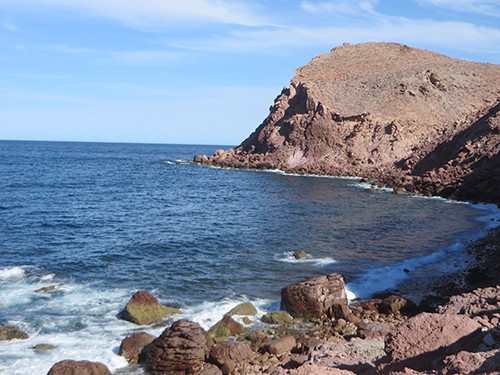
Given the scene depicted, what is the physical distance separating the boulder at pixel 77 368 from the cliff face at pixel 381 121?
157ft

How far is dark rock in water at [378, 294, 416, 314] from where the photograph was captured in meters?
17.7

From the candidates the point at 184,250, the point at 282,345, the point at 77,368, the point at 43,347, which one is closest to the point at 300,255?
the point at 184,250

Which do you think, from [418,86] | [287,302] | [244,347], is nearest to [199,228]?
[287,302]

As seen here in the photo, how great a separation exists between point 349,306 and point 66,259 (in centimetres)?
1423

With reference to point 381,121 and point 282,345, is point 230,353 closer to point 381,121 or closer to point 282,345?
point 282,345

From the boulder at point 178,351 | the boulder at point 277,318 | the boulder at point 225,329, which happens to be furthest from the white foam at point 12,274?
the boulder at point 277,318

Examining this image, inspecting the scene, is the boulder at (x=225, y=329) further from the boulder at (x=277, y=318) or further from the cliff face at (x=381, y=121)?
the cliff face at (x=381, y=121)

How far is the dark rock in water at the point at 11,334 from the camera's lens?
604 inches

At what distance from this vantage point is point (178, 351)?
13992 mm

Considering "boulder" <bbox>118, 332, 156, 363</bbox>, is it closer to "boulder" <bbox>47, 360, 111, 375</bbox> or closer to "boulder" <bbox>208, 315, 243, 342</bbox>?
"boulder" <bbox>47, 360, 111, 375</bbox>

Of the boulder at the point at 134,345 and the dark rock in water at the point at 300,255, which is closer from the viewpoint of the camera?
the boulder at the point at 134,345

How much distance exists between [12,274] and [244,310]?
439 inches

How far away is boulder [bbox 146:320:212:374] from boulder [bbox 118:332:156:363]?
46 centimetres

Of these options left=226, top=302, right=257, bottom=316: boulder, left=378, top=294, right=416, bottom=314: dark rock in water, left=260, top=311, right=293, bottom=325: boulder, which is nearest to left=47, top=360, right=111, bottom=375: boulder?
left=226, top=302, right=257, bottom=316: boulder
